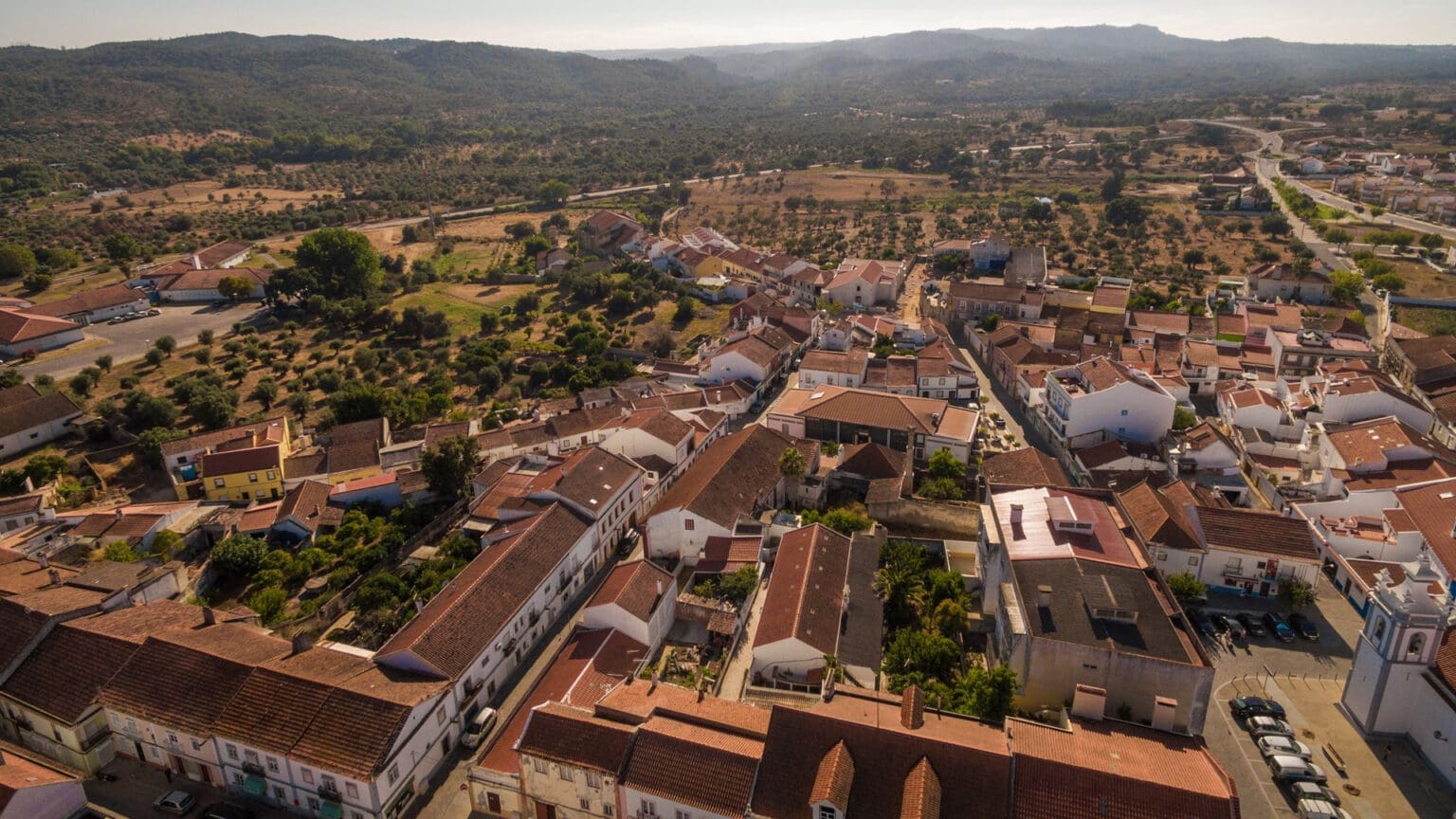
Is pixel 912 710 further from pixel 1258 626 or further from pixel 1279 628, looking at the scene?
pixel 1279 628

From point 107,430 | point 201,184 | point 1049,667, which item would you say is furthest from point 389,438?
point 201,184

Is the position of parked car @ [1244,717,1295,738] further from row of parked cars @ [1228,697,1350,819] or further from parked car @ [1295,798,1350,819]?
parked car @ [1295,798,1350,819]

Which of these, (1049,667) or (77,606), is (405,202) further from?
(1049,667)

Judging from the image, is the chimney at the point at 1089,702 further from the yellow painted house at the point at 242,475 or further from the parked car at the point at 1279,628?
the yellow painted house at the point at 242,475

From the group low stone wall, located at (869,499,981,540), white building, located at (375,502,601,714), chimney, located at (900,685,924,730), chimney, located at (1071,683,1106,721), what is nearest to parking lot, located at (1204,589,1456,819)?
chimney, located at (1071,683,1106,721)

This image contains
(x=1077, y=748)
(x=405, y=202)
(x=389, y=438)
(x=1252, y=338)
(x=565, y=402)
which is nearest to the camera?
(x=1077, y=748)

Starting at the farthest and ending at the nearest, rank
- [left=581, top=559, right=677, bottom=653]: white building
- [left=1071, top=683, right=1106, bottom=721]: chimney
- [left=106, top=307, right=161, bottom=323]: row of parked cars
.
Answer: [left=106, top=307, right=161, bottom=323]: row of parked cars → [left=581, top=559, right=677, bottom=653]: white building → [left=1071, top=683, right=1106, bottom=721]: chimney
